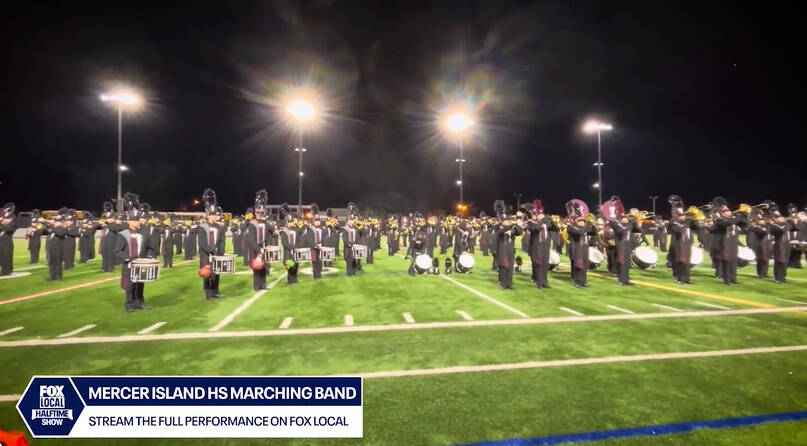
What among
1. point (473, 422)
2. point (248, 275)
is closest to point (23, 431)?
point (473, 422)

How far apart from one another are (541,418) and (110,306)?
31.1ft

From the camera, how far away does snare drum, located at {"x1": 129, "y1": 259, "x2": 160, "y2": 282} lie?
760 centimetres

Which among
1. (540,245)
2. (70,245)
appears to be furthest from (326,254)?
(70,245)

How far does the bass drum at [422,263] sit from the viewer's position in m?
13.8

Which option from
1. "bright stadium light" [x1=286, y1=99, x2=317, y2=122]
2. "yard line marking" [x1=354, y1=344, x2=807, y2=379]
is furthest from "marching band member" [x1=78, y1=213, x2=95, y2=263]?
"yard line marking" [x1=354, y1=344, x2=807, y2=379]

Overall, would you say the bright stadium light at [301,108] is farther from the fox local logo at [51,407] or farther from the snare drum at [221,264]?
the fox local logo at [51,407]

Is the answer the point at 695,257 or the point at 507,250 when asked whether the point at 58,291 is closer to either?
the point at 507,250

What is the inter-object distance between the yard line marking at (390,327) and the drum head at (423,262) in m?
6.51

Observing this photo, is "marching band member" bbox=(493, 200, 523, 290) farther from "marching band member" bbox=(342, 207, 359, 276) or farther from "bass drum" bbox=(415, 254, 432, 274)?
"marching band member" bbox=(342, 207, 359, 276)

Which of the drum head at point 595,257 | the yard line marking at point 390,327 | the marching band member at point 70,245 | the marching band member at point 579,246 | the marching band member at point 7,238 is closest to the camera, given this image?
the yard line marking at point 390,327

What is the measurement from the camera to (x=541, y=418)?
11.8 ft

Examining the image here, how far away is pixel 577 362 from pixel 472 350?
4.58 ft

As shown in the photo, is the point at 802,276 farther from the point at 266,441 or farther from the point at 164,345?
the point at 164,345

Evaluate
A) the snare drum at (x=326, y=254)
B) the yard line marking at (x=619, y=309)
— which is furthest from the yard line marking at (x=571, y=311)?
the snare drum at (x=326, y=254)
